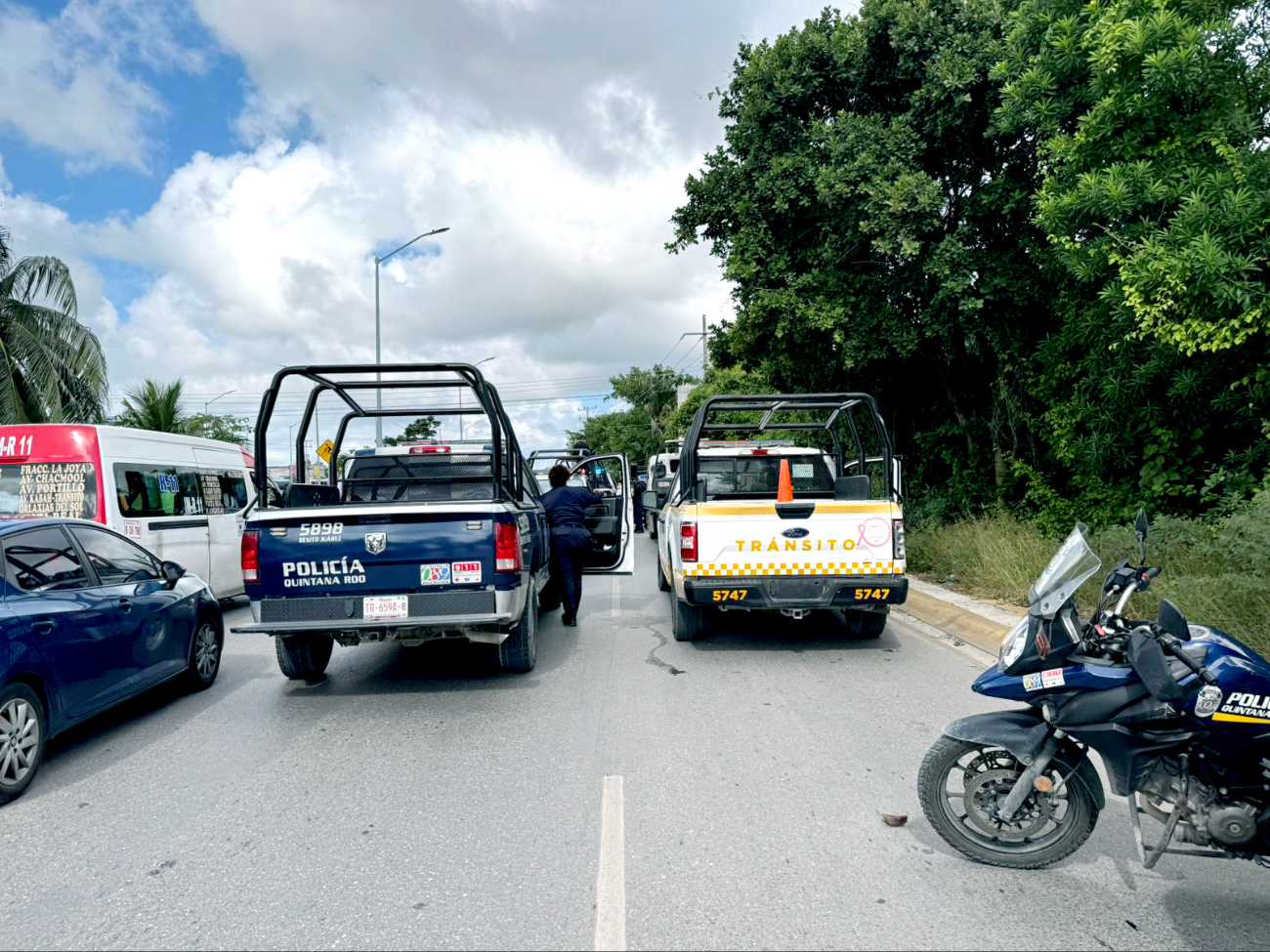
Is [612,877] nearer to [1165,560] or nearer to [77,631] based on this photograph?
[77,631]

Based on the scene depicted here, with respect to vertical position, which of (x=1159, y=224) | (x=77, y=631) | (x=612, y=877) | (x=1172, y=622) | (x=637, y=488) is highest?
(x=1159, y=224)

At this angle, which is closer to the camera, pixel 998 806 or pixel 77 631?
pixel 998 806

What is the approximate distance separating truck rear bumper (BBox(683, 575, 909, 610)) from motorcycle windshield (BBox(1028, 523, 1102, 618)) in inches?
155

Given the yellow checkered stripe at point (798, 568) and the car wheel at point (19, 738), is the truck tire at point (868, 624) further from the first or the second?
the car wheel at point (19, 738)

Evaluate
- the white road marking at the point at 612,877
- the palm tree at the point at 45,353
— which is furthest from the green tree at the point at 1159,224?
the palm tree at the point at 45,353

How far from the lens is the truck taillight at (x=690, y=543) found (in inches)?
299

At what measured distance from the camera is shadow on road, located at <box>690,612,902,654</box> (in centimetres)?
825

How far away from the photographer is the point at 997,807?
363 cm

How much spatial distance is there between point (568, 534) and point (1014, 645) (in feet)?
19.6

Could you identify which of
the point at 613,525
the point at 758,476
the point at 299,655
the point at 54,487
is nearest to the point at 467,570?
the point at 299,655

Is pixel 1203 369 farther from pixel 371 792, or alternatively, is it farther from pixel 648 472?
pixel 648 472

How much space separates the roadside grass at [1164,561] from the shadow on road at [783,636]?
1.90 m

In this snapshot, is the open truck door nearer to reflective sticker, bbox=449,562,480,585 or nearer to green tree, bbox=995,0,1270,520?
reflective sticker, bbox=449,562,480,585

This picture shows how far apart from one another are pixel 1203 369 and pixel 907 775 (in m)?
6.80
